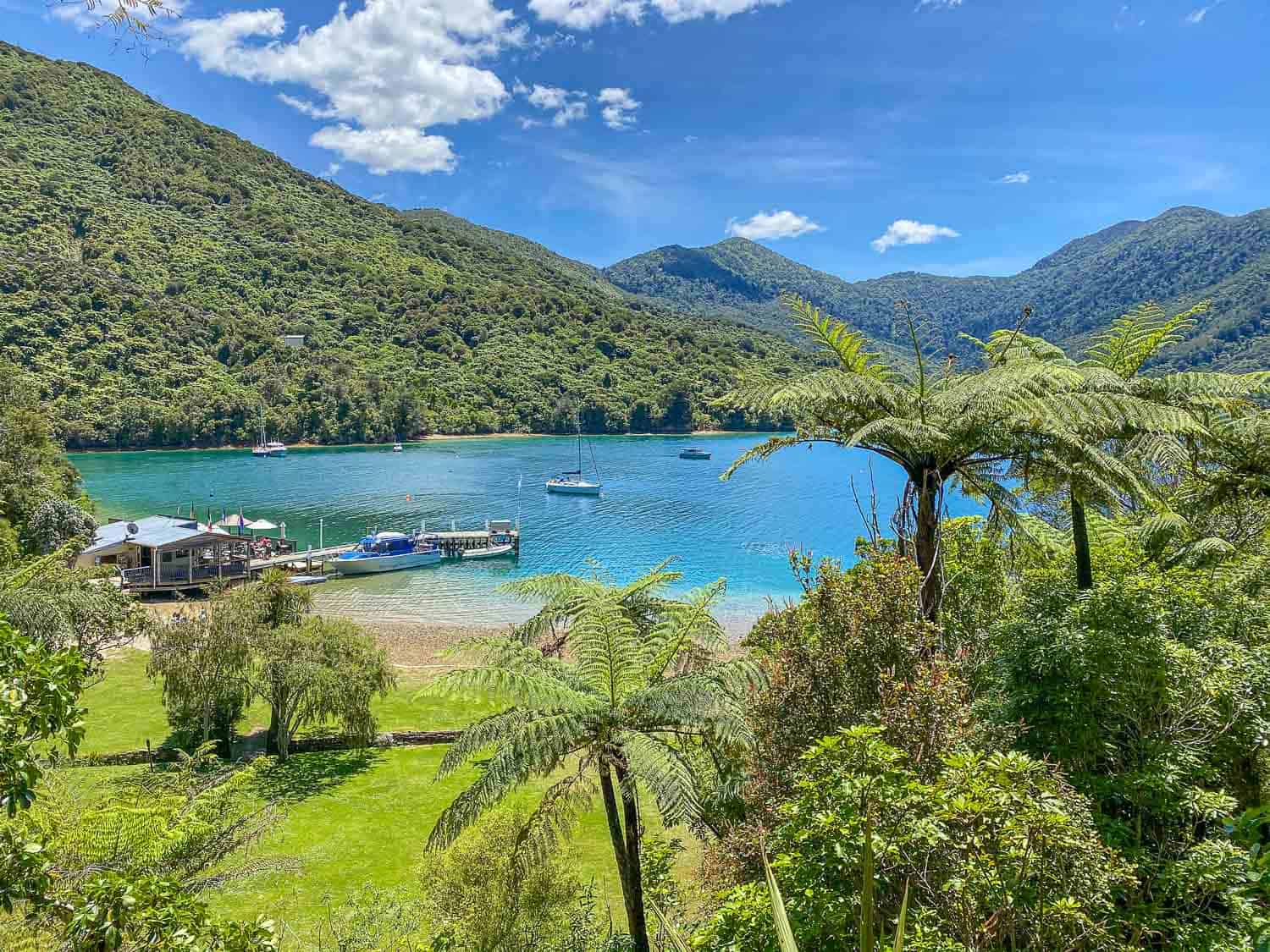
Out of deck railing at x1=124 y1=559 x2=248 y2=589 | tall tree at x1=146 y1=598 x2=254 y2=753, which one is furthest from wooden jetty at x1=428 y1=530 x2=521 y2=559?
tall tree at x1=146 y1=598 x2=254 y2=753

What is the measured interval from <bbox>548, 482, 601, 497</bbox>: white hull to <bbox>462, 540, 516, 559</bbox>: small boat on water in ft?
59.1

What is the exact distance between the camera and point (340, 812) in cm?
1329

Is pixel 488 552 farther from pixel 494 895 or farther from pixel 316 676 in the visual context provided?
pixel 494 895

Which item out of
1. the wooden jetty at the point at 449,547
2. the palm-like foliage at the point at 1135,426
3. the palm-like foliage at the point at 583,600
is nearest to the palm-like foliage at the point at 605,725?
the palm-like foliage at the point at 583,600

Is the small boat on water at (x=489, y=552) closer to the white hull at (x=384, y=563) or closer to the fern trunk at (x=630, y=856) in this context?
the white hull at (x=384, y=563)

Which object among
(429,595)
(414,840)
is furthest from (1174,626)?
(429,595)

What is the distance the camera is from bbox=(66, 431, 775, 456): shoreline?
80.0m

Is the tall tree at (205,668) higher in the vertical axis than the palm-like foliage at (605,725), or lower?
lower

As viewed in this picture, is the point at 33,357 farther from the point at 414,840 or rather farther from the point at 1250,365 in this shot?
the point at 1250,365

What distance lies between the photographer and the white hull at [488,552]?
41.5 meters

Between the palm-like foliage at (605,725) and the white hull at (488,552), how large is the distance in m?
35.8

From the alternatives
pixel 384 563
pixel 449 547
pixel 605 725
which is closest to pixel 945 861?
pixel 605 725

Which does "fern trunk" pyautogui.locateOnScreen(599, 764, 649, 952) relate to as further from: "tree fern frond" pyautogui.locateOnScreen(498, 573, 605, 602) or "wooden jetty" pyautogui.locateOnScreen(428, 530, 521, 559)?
"wooden jetty" pyautogui.locateOnScreen(428, 530, 521, 559)

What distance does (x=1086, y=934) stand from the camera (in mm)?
2969
